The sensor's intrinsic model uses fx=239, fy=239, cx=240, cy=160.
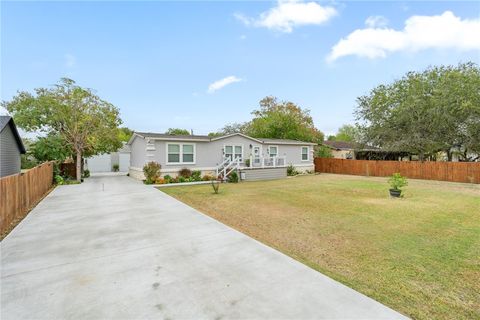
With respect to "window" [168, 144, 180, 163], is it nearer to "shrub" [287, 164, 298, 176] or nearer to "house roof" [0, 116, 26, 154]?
"house roof" [0, 116, 26, 154]

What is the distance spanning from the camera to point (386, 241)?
4832mm

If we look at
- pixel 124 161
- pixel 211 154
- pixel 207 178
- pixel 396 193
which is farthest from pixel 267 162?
pixel 124 161

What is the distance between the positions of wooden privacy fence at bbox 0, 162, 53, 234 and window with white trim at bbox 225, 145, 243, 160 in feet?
35.9

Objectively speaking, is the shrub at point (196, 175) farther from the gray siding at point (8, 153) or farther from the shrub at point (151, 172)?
the gray siding at point (8, 153)

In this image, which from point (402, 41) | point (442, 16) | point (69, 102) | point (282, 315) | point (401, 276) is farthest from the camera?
point (69, 102)

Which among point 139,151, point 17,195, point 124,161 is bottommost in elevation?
point 17,195

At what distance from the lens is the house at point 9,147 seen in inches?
465

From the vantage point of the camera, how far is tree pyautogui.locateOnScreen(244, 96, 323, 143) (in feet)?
94.2

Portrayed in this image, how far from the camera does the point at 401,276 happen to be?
3.41 metres

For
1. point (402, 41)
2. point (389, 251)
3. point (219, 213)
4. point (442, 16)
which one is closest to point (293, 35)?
point (402, 41)

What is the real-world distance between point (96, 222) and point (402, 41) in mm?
17910

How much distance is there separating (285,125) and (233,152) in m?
12.7

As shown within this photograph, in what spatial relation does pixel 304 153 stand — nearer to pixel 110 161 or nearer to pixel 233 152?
pixel 233 152

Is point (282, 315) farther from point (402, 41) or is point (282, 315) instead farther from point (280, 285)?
point (402, 41)
